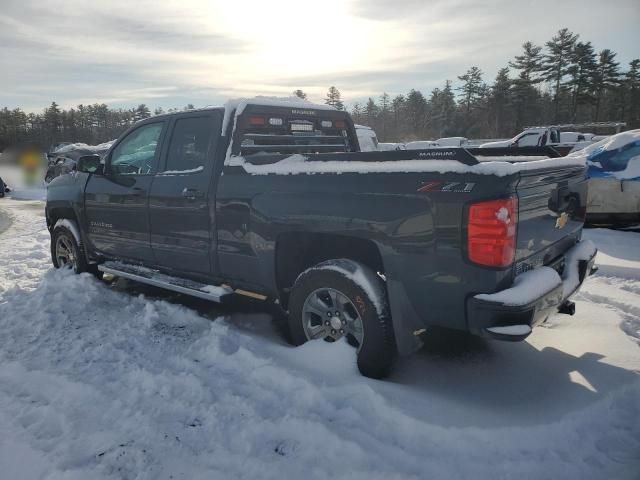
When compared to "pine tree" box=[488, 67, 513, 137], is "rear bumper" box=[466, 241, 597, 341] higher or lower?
lower

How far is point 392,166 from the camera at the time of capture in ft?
10.1

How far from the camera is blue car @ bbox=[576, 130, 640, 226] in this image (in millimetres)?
7695

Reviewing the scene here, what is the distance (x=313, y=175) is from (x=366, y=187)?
1.50 feet

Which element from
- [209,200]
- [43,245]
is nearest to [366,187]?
[209,200]

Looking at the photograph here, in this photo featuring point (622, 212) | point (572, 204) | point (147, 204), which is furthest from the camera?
point (622, 212)

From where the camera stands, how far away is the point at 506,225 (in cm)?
270

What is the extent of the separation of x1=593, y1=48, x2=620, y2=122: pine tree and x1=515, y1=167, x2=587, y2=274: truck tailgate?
59.2 meters

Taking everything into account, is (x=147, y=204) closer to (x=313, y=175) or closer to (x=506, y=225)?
(x=313, y=175)

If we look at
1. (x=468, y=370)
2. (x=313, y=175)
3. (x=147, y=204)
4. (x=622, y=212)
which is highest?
(x=313, y=175)

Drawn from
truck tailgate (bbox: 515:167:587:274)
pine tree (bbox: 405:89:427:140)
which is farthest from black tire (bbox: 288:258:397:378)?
pine tree (bbox: 405:89:427:140)

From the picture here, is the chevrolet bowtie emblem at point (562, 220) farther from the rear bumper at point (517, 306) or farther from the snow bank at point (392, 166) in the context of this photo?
the rear bumper at point (517, 306)

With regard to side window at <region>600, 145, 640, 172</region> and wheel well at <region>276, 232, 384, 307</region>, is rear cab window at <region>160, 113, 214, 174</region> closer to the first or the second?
wheel well at <region>276, 232, 384, 307</region>

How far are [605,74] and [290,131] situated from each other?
60.2 meters

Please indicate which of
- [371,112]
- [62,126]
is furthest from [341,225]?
[371,112]
